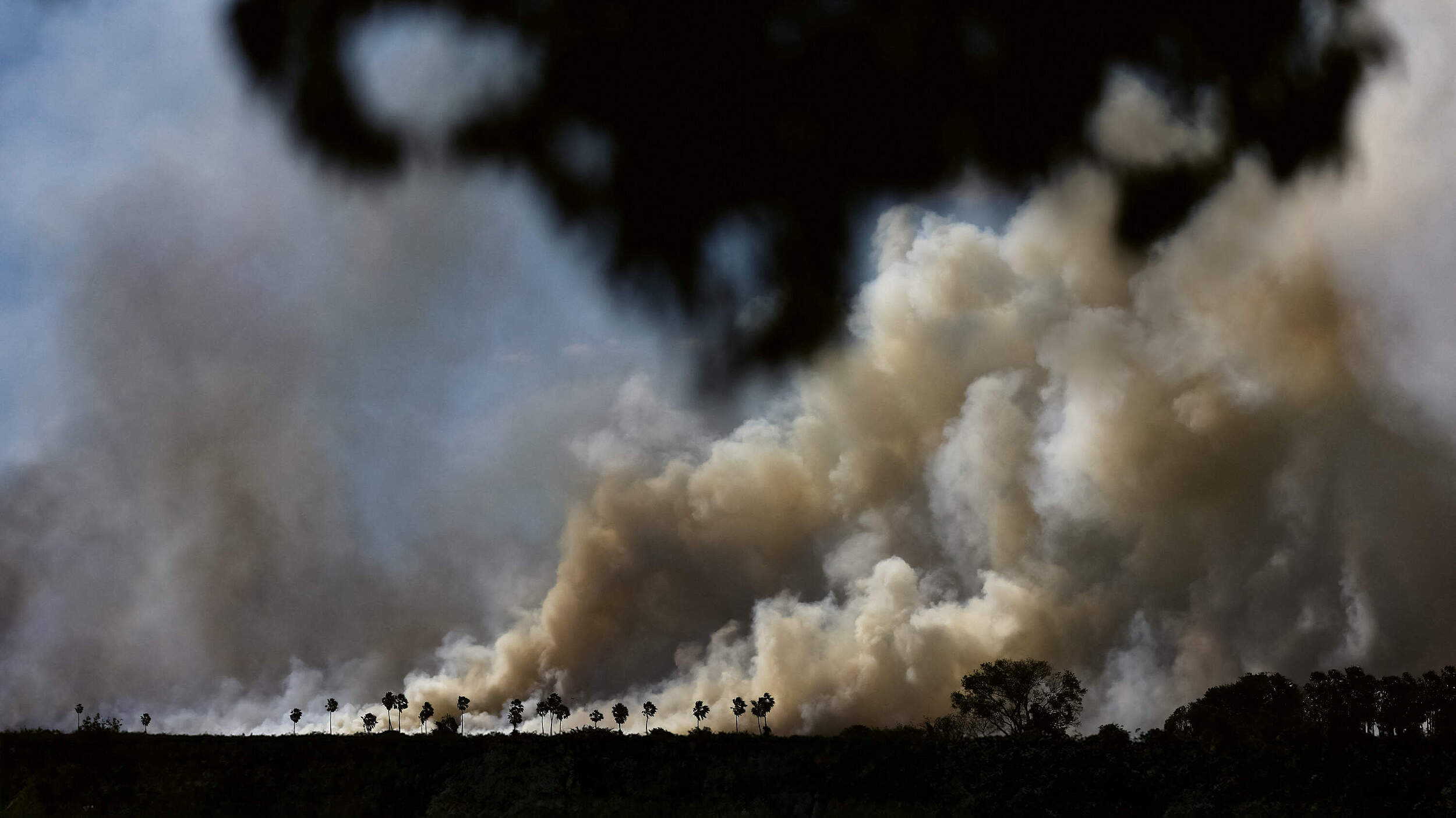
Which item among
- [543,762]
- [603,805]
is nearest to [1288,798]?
[603,805]

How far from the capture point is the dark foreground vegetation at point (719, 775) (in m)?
56.3

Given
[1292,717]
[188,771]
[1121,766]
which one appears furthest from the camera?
[1292,717]

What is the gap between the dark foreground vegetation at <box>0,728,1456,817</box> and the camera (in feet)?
185

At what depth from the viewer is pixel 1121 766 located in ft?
202

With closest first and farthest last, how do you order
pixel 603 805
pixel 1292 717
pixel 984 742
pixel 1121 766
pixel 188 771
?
pixel 603 805
pixel 1121 766
pixel 984 742
pixel 188 771
pixel 1292 717

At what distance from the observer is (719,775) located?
214 feet

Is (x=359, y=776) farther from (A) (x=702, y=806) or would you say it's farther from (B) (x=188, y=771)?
(A) (x=702, y=806)

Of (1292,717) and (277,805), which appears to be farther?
(1292,717)

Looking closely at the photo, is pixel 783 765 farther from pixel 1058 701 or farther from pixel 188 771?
pixel 1058 701

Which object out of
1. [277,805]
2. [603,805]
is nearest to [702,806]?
[603,805]

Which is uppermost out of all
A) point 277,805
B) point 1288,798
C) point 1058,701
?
point 1058,701

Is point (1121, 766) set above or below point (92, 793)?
below

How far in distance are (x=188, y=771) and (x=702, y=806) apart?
40606 millimetres

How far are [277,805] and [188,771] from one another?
10.4 metres
